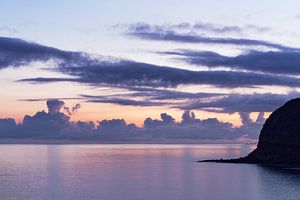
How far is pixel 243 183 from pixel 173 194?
32241 millimetres

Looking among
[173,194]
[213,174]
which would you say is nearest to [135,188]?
[173,194]

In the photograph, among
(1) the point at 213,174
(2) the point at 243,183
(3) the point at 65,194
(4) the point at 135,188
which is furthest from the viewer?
(1) the point at 213,174

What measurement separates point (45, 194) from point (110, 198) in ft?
60.3

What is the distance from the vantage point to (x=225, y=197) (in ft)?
376

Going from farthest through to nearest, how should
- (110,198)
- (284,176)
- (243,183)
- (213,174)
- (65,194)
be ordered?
(213,174) → (284,176) → (243,183) → (65,194) → (110,198)

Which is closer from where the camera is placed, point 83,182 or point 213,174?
point 83,182

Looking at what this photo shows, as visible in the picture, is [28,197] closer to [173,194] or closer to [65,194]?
[65,194]

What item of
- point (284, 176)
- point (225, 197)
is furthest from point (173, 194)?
point (284, 176)

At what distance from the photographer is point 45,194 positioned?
395 ft

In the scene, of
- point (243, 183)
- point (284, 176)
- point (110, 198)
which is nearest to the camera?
point (110, 198)

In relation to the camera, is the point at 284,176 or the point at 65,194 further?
the point at 284,176

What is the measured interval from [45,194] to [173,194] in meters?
31.1

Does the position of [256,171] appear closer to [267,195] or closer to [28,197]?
[267,195]

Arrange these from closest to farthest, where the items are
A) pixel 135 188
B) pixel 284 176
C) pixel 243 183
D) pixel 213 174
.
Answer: pixel 135 188 → pixel 243 183 → pixel 284 176 → pixel 213 174
